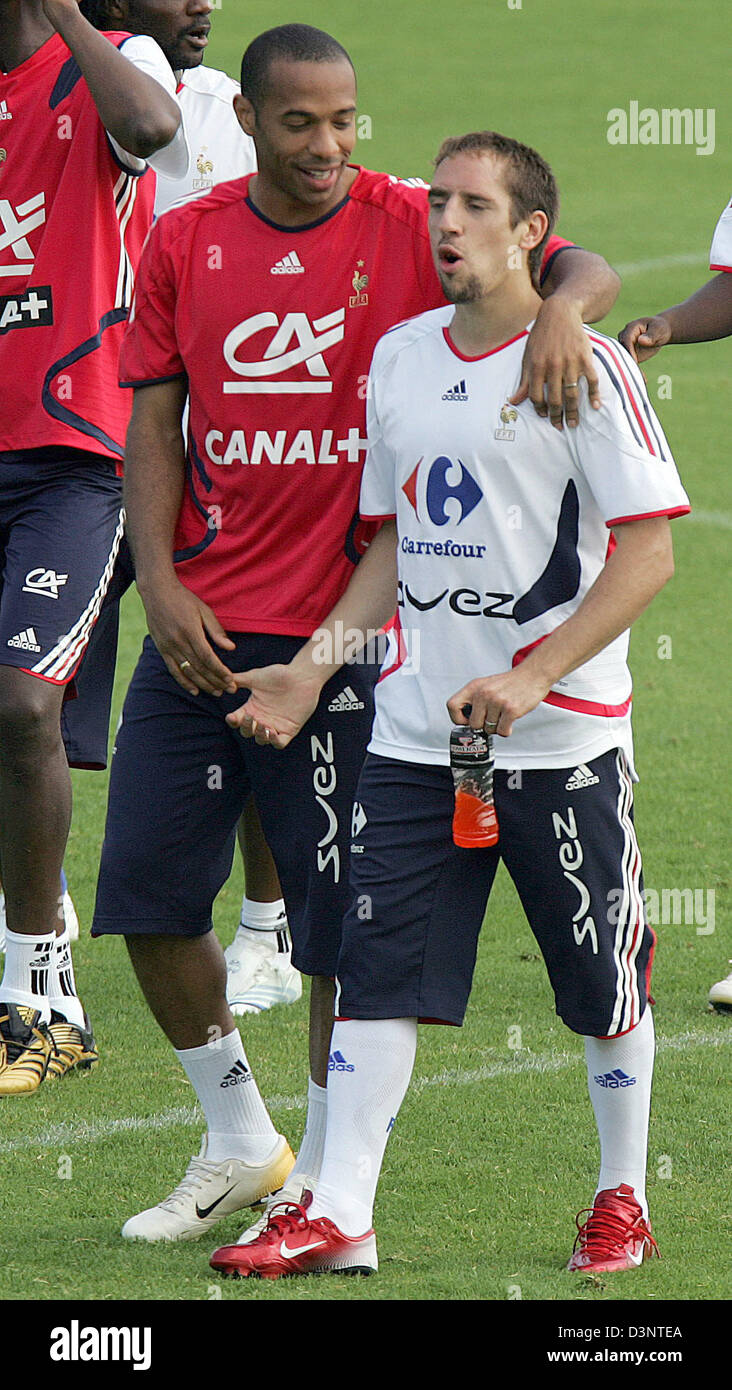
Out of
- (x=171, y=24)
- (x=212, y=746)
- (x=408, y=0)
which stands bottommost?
(x=212, y=746)

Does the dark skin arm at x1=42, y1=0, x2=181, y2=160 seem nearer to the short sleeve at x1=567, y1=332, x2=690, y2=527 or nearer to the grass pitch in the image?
the short sleeve at x1=567, y1=332, x2=690, y2=527

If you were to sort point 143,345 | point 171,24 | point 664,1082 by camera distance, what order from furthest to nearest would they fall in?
point 171,24 → point 664,1082 → point 143,345

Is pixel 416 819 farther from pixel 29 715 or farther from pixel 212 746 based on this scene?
pixel 29 715

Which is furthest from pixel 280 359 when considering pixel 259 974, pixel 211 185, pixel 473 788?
pixel 259 974

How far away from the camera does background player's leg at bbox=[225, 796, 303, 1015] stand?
224 inches

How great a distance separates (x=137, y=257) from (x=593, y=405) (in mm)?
2000

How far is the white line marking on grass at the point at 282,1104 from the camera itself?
463cm

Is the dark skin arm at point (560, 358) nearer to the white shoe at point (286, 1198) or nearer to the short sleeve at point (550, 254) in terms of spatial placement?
the short sleeve at point (550, 254)

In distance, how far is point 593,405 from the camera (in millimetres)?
3562

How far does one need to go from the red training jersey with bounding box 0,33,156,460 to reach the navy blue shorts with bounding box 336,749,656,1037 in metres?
1.74

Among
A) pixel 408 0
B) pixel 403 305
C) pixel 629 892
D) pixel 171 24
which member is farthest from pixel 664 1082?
pixel 408 0

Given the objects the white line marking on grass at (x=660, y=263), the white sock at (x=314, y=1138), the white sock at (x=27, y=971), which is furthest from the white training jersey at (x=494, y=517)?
the white line marking on grass at (x=660, y=263)

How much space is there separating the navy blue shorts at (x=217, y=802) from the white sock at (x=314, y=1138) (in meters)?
0.25
